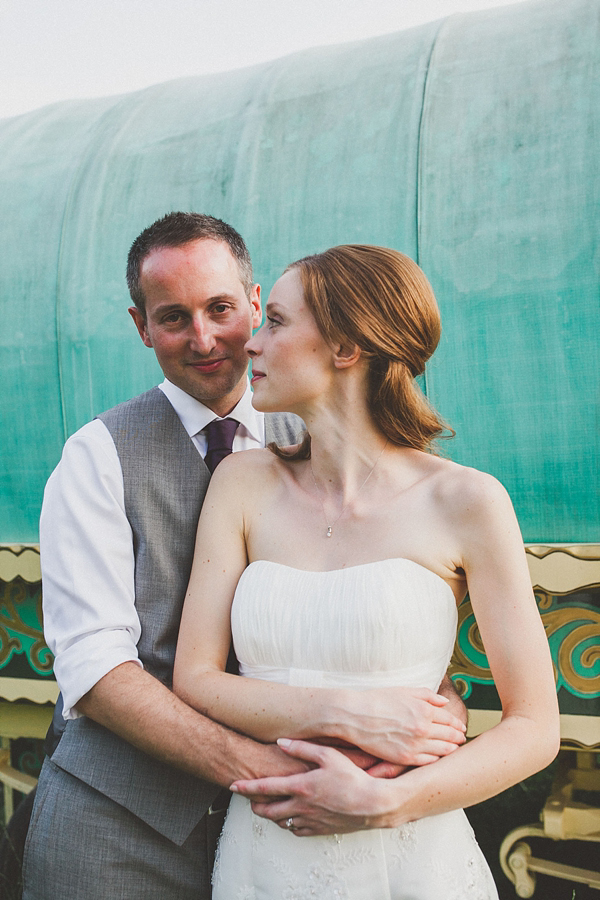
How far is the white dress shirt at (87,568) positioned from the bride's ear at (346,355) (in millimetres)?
643

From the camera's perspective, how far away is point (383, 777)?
57.4 inches

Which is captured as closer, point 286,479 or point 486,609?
point 486,609

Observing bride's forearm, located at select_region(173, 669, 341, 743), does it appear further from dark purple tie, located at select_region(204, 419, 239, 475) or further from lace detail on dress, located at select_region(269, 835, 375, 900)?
dark purple tie, located at select_region(204, 419, 239, 475)

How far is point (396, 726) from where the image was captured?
1462mm

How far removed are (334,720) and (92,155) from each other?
2.87 metres

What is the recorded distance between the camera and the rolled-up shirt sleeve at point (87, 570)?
170 cm

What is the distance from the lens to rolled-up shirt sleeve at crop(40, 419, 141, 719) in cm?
170

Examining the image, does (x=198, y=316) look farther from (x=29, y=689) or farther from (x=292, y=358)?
(x=29, y=689)

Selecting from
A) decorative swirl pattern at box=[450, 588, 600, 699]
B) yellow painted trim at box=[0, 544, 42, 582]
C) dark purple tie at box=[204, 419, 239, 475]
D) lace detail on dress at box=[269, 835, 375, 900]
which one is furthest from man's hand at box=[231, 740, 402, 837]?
yellow painted trim at box=[0, 544, 42, 582]

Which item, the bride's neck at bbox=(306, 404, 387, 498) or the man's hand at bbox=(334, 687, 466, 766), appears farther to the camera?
the bride's neck at bbox=(306, 404, 387, 498)

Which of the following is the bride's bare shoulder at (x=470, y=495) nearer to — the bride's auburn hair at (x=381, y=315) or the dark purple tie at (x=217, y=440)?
the bride's auburn hair at (x=381, y=315)

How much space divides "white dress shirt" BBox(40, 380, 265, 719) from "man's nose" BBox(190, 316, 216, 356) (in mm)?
344

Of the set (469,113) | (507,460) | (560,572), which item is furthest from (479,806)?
(469,113)

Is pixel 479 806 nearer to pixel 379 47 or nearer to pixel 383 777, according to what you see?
pixel 383 777
